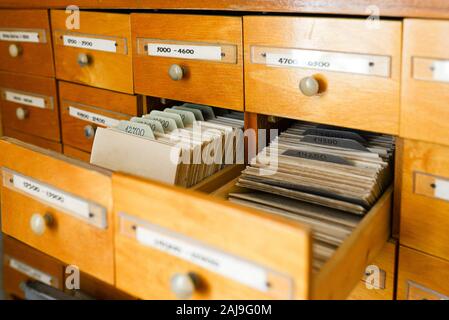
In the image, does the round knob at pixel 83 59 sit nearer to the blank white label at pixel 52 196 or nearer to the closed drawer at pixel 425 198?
the blank white label at pixel 52 196

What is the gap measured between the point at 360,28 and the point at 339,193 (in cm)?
25

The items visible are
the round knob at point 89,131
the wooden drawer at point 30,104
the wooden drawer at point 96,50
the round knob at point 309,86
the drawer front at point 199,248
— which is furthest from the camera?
the wooden drawer at point 30,104

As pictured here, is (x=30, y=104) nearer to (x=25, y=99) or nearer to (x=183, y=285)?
(x=25, y=99)

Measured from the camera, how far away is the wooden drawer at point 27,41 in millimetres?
1424

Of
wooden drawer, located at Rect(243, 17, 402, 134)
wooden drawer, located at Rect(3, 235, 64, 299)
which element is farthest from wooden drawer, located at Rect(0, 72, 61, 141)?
wooden drawer, located at Rect(243, 17, 402, 134)

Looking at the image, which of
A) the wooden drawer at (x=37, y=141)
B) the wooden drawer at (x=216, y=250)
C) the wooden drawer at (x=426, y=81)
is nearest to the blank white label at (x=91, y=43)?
the wooden drawer at (x=37, y=141)

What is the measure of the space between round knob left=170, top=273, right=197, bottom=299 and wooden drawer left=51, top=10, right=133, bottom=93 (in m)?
0.59

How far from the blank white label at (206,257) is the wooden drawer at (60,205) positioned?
9 cm

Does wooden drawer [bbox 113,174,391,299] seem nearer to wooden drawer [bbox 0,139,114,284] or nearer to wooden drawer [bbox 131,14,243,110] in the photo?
wooden drawer [bbox 0,139,114,284]

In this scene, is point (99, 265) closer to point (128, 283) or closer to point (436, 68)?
point (128, 283)

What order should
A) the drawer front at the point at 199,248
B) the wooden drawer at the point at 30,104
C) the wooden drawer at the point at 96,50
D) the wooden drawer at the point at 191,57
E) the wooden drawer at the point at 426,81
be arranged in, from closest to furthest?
the drawer front at the point at 199,248
the wooden drawer at the point at 426,81
the wooden drawer at the point at 191,57
the wooden drawer at the point at 96,50
the wooden drawer at the point at 30,104

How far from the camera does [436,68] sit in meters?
0.82

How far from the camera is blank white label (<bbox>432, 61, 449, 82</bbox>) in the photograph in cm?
81
